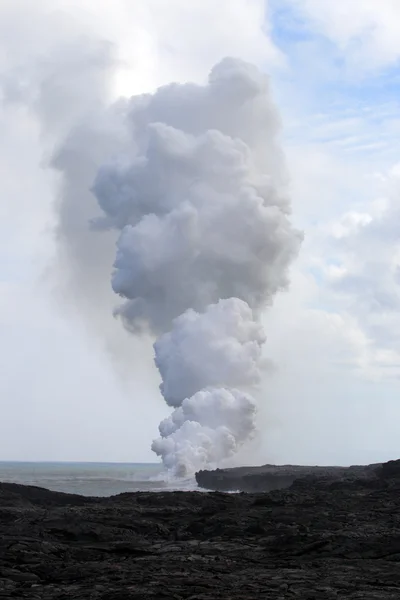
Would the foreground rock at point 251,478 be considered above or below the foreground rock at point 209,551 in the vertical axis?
above

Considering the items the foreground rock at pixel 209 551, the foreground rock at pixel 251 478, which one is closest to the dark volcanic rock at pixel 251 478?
the foreground rock at pixel 251 478

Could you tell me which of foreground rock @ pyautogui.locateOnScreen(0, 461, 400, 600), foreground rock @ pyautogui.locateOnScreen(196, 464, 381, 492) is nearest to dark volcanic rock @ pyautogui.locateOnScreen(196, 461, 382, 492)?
foreground rock @ pyautogui.locateOnScreen(196, 464, 381, 492)

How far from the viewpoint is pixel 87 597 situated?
72.0 feet

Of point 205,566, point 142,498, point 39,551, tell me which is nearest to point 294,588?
point 205,566

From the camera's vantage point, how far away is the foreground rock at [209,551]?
2320 centimetres

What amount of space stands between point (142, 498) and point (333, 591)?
28.5m

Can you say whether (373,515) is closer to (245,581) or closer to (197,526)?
(197,526)

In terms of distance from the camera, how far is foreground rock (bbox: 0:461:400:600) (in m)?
23.2

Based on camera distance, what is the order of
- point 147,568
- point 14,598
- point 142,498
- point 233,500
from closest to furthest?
point 14,598 < point 147,568 < point 233,500 < point 142,498

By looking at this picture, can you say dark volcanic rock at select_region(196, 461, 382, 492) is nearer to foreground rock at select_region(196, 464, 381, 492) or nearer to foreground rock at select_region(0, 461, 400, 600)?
foreground rock at select_region(196, 464, 381, 492)

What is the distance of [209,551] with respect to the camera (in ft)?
99.8

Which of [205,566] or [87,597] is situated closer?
[87,597]

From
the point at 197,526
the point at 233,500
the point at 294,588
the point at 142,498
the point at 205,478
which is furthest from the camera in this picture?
the point at 205,478

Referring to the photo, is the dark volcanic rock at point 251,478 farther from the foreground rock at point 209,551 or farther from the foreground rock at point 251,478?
the foreground rock at point 209,551
